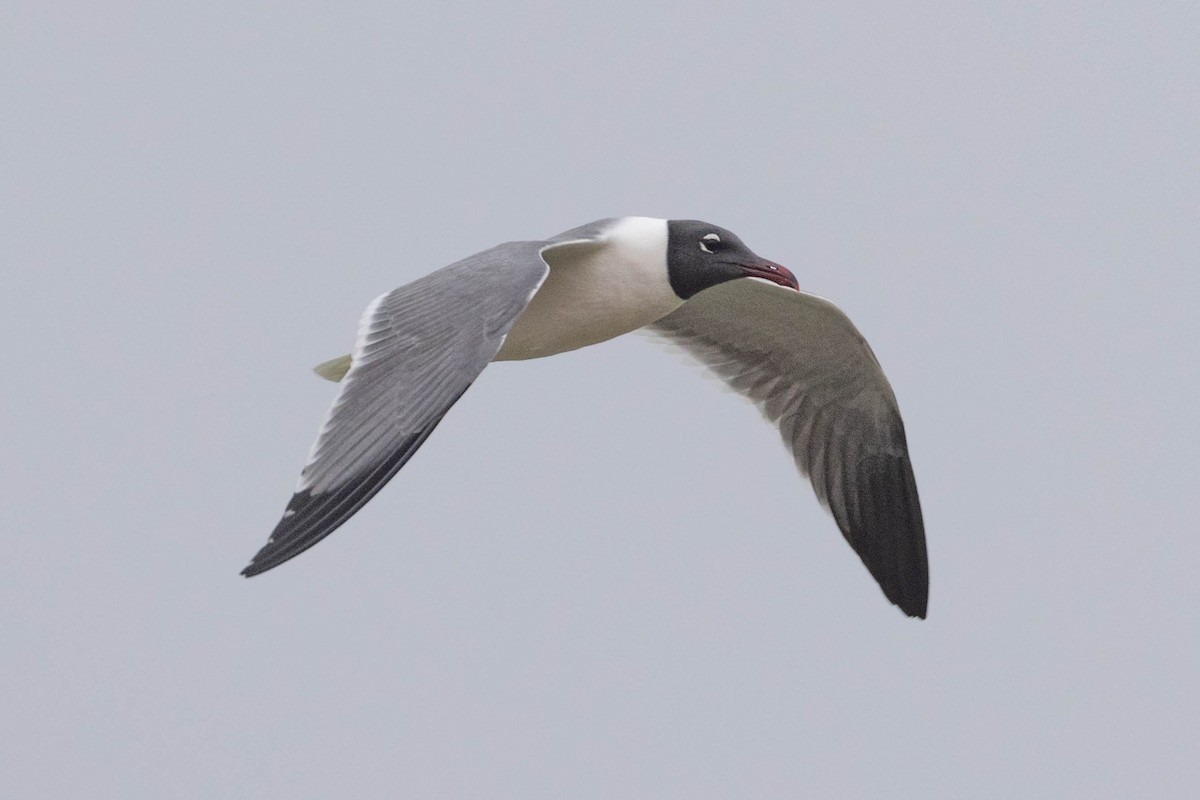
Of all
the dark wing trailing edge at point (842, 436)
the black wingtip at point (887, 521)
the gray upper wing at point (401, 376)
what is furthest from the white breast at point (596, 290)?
the black wingtip at point (887, 521)

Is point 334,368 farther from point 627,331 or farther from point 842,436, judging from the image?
point 842,436

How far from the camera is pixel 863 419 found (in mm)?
6957

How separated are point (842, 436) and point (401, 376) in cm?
260

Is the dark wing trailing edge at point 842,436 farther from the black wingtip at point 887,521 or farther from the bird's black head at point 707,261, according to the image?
the bird's black head at point 707,261

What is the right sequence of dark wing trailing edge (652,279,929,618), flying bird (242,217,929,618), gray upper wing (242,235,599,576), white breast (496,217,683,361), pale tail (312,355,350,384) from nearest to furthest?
gray upper wing (242,235,599,576), flying bird (242,217,929,618), white breast (496,217,683,361), pale tail (312,355,350,384), dark wing trailing edge (652,279,929,618)

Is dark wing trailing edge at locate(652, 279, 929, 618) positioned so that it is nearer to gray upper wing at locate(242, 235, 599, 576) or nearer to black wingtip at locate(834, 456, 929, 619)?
black wingtip at locate(834, 456, 929, 619)

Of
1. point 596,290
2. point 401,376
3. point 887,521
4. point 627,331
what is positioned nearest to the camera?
point 401,376

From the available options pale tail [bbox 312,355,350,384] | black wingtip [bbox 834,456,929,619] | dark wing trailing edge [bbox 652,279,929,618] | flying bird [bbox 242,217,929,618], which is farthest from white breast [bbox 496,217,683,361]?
black wingtip [bbox 834,456,929,619]

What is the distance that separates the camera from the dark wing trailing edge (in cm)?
691

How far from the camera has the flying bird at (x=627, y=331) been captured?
4.59 meters

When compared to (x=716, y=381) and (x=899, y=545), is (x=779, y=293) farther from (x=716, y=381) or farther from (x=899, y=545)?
(x=899, y=545)

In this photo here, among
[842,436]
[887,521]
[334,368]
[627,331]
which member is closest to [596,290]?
[627,331]

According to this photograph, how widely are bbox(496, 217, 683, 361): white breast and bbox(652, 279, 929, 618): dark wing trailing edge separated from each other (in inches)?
36.4

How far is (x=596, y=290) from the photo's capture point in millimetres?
5902
